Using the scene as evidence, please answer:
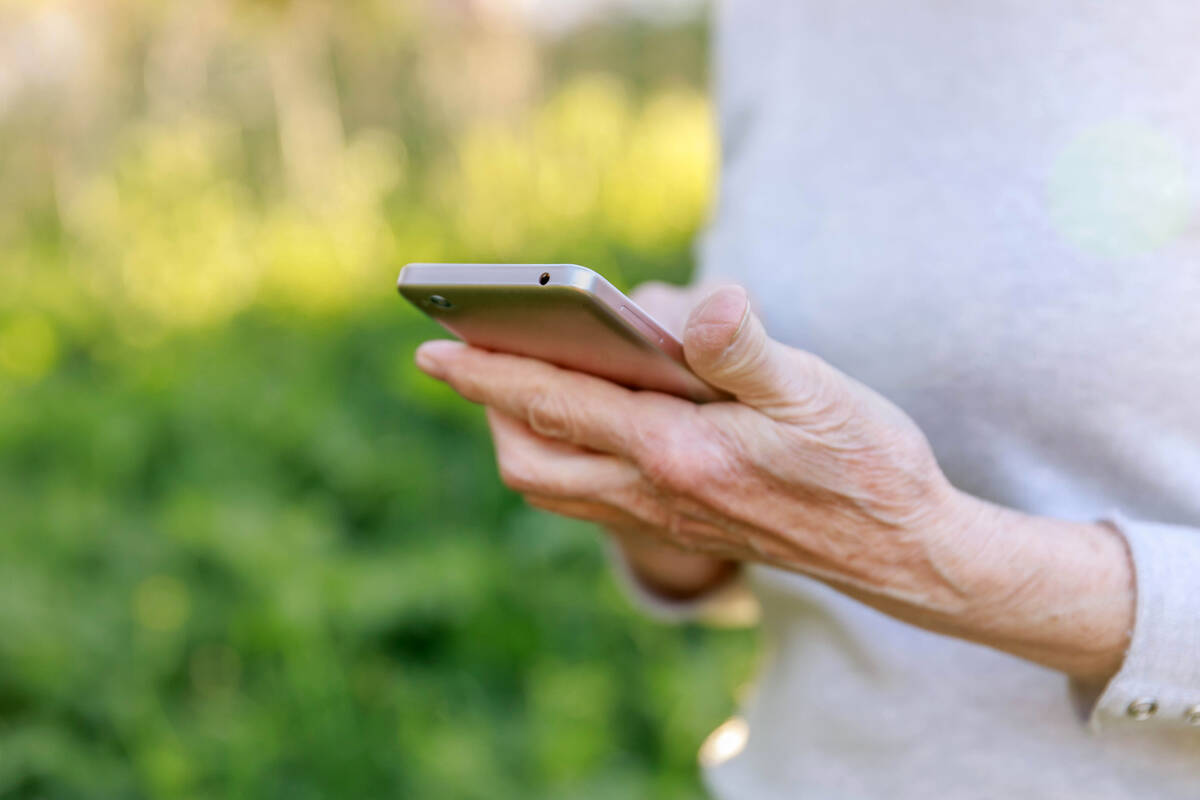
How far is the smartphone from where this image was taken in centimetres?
60

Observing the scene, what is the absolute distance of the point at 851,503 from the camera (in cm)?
69

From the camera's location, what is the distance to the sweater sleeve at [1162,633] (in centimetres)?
66

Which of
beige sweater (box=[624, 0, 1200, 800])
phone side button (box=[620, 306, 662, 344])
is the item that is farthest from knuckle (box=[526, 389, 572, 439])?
beige sweater (box=[624, 0, 1200, 800])

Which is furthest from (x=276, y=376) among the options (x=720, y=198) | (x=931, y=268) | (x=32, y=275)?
(x=931, y=268)

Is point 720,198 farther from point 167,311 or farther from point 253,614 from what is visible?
point 167,311

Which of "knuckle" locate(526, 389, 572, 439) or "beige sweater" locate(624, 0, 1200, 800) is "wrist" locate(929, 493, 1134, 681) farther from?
"knuckle" locate(526, 389, 572, 439)

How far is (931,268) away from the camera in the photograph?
0.76 m

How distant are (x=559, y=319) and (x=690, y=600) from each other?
0.60 metres

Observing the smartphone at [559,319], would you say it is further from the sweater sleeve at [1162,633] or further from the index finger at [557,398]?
the sweater sleeve at [1162,633]

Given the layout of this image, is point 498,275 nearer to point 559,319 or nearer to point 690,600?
point 559,319

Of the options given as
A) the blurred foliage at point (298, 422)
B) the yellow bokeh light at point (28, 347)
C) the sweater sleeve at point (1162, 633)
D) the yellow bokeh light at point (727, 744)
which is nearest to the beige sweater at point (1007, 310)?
the sweater sleeve at point (1162, 633)

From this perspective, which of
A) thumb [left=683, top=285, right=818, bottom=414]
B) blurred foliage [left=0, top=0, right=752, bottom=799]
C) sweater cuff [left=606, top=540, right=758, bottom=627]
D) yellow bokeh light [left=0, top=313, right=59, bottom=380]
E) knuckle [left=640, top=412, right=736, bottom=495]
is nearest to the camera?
thumb [left=683, top=285, right=818, bottom=414]

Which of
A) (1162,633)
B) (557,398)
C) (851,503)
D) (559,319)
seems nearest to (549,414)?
(557,398)

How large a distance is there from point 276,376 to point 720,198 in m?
3.09
